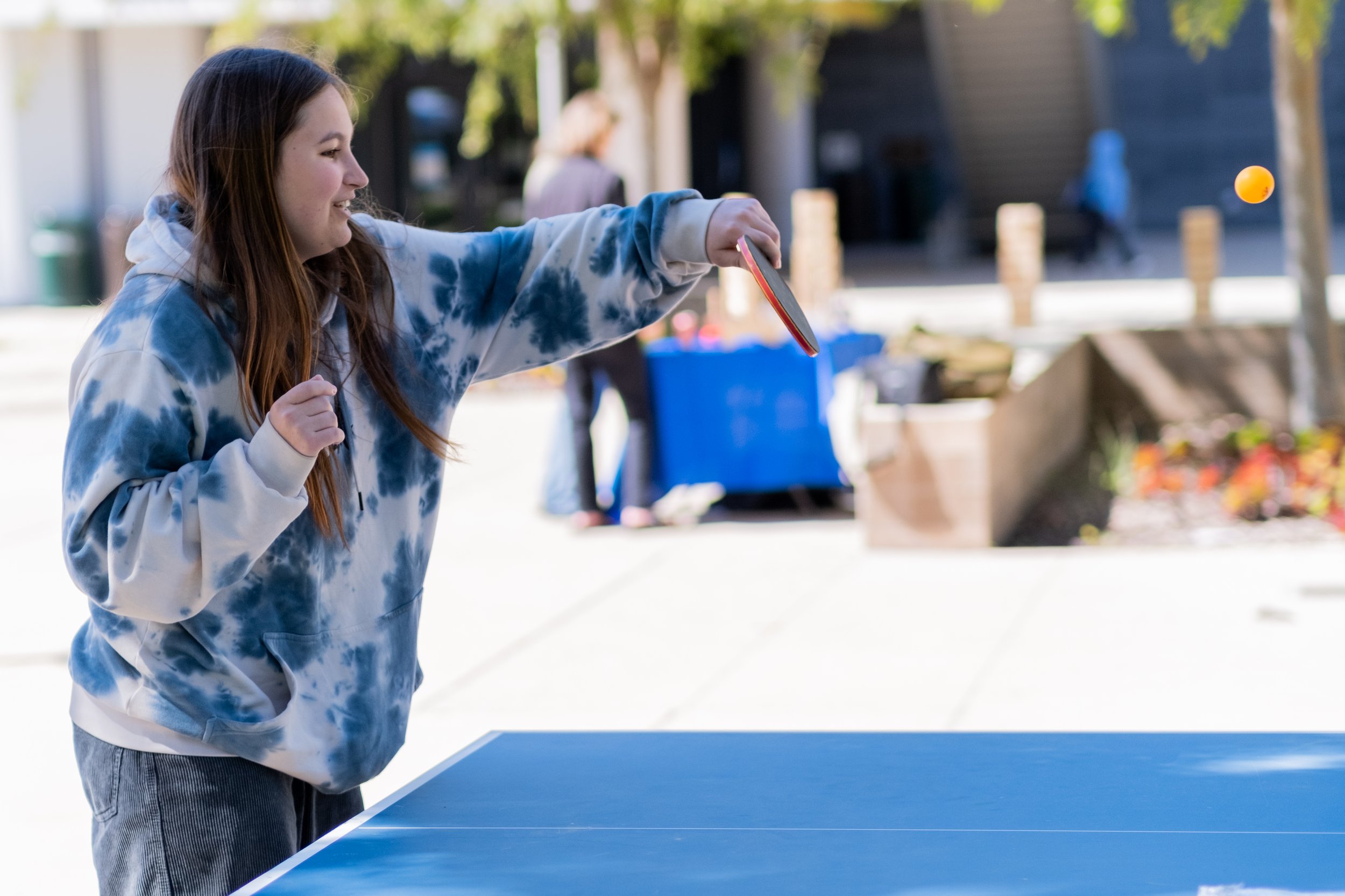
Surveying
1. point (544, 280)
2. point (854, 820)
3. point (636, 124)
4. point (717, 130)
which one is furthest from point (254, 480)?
point (717, 130)

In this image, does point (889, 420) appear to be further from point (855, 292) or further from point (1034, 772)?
point (855, 292)

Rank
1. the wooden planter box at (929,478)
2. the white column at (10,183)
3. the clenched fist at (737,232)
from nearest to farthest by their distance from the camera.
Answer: the clenched fist at (737,232) → the wooden planter box at (929,478) → the white column at (10,183)

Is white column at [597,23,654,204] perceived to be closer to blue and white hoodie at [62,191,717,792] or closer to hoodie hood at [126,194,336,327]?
blue and white hoodie at [62,191,717,792]

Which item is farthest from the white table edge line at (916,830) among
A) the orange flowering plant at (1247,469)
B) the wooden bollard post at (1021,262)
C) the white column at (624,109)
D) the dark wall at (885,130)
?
the dark wall at (885,130)

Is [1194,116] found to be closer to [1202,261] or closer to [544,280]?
[1202,261]

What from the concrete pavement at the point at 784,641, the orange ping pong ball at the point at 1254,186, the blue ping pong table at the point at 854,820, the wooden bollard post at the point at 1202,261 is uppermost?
the orange ping pong ball at the point at 1254,186

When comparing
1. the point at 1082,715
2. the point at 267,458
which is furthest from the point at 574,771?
the point at 1082,715

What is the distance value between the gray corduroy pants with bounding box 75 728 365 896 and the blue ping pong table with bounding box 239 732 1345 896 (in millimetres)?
107

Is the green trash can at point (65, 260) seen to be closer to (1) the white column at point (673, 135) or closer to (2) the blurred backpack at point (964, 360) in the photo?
(1) the white column at point (673, 135)

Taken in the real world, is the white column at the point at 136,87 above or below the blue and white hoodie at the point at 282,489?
above

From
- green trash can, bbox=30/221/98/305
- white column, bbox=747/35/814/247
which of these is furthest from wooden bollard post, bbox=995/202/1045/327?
green trash can, bbox=30/221/98/305

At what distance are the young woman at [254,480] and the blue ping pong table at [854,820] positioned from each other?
0.56ft

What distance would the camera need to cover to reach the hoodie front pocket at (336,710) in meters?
2.32

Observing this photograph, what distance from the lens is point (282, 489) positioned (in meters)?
2.10
